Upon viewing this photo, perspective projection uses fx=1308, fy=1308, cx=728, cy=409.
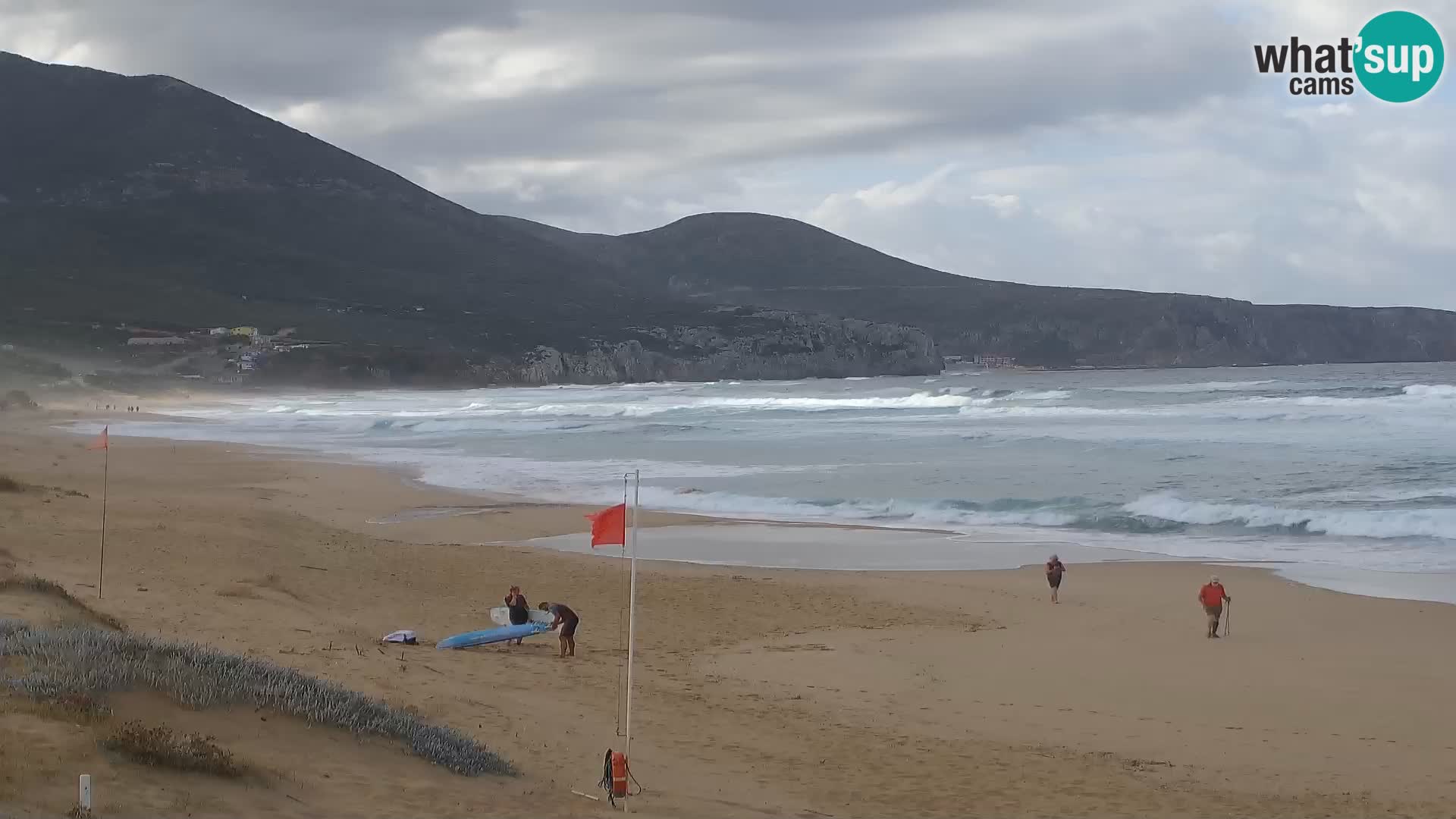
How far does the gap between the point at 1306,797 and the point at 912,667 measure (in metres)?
4.04

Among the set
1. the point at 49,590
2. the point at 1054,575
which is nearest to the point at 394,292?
the point at 1054,575

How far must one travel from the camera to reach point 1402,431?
38594 mm

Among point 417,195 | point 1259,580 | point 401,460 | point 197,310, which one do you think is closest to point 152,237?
point 197,310

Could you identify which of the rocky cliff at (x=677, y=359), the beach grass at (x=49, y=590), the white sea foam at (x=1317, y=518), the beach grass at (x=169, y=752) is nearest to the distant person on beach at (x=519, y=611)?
the beach grass at (x=49, y=590)

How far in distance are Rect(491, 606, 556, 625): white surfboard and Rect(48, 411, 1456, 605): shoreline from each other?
5813 mm

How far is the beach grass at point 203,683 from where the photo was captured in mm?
6777

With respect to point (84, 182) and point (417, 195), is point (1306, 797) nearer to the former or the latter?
point (84, 182)

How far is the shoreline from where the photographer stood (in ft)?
52.0

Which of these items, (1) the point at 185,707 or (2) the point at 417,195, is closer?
(1) the point at 185,707

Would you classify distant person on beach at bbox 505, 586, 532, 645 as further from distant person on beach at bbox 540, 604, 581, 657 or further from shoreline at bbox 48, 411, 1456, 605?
shoreline at bbox 48, 411, 1456, 605

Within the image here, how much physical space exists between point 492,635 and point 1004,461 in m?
22.3

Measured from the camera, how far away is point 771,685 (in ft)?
35.3

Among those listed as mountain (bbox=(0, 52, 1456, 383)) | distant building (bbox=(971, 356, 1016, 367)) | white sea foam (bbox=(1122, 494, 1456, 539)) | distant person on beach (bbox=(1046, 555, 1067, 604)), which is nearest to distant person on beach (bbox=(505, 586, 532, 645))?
distant person on beach (bbox=(1046, 555, 1067, 604))

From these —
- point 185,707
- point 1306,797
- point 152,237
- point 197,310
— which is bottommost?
point 1306,797
